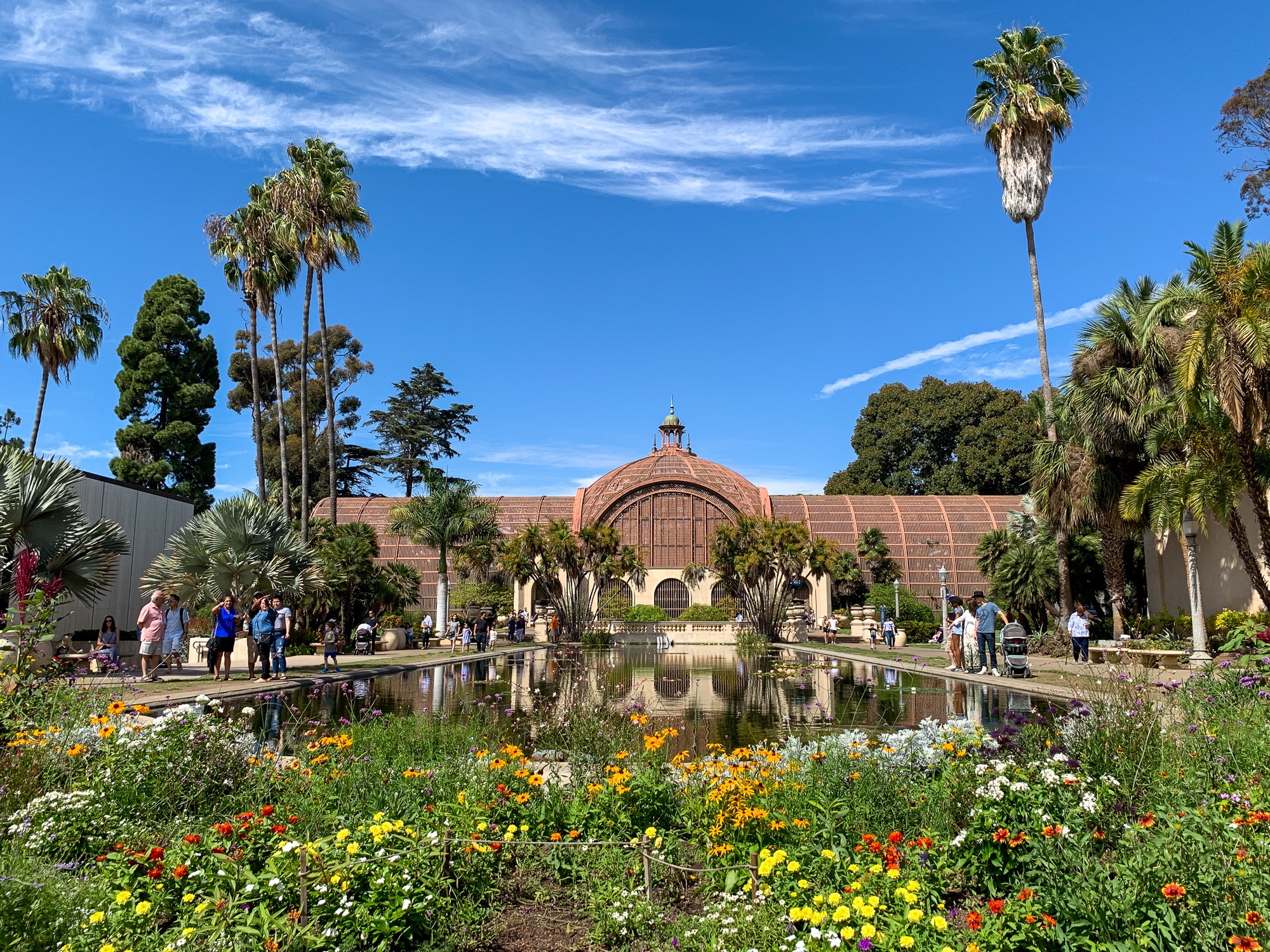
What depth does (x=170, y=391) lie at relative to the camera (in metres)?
39.6

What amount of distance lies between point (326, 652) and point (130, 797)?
45.4 ft

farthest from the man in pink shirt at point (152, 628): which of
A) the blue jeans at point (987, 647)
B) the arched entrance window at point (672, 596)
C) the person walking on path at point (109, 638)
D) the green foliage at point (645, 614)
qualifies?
the arched entrance window at point (672, 596)

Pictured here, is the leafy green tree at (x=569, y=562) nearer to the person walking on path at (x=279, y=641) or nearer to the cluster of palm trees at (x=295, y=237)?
the cluster of palm trees at (x=295, y=237)

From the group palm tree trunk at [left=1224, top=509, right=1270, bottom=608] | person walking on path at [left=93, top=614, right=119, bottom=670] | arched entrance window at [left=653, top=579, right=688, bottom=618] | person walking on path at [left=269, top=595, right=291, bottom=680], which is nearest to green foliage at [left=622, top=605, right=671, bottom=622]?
arched entrance window at [left=653, top=579, right=688, bottom=618]

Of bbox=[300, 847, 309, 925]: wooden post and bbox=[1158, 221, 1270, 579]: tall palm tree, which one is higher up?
bbox=[1158, 221, 1270, 579]: tall palm tree

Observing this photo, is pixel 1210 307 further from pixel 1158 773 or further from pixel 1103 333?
pixel 1158 773

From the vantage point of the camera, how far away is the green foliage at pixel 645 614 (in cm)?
4366

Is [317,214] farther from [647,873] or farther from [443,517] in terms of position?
[647,873]

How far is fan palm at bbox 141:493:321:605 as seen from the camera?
20375 mm

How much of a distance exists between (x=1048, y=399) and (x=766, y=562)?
485 inches

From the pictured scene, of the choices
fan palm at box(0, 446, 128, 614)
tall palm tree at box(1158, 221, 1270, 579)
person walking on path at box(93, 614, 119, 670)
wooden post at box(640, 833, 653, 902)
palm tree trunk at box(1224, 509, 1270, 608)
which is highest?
tall palm tree at box(1158, 221, 1270, 579)

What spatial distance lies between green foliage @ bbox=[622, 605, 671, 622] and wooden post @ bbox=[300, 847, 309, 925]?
39.9 metres

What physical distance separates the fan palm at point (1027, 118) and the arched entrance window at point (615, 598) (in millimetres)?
21776

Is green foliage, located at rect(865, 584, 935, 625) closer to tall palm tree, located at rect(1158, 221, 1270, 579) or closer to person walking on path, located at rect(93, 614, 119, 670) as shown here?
tall palm tree, located at rect(1158, 221, 1270, 579)
